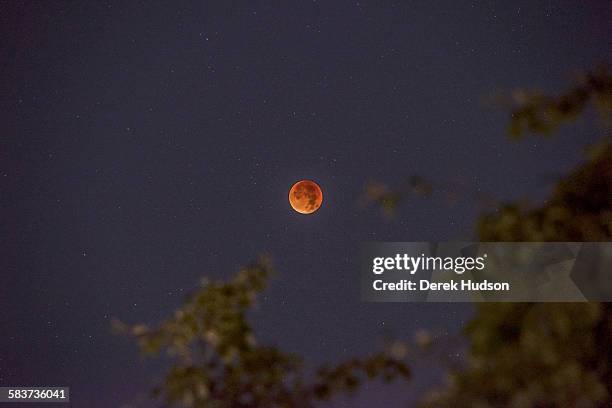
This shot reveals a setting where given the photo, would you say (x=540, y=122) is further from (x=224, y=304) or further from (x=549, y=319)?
(x=224, y=304)

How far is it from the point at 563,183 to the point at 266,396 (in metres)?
1.23

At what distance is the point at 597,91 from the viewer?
136 centimetres

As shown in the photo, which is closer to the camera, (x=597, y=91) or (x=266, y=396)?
(x=597, y=91)

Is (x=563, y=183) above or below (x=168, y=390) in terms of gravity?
above

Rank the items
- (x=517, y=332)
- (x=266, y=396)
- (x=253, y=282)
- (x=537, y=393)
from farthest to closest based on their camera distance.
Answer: (x=253, y=282), (x=266, y=396), (x=517, y=332), (x=537, y=393)

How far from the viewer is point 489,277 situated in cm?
130

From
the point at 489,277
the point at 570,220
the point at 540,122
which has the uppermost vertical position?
the point at 540,122

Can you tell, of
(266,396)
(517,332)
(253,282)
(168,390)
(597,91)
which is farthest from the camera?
(253,282)

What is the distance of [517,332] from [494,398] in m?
0.14

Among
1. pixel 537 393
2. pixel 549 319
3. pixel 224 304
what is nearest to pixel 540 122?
pixel 549 319

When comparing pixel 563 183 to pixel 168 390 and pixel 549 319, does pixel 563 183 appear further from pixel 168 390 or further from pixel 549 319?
pixel 168 390

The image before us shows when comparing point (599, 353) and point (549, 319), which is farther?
point (599, 353)

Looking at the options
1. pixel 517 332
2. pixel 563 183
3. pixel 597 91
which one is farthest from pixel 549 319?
pixel 597 91

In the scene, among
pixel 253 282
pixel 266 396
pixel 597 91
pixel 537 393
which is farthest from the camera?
pixel 253 282
